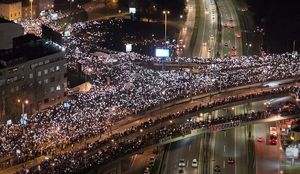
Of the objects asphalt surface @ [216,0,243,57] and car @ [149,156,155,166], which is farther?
asphalt surface @ [216,0,243,57]

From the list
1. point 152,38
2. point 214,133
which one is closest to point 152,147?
point 214,133

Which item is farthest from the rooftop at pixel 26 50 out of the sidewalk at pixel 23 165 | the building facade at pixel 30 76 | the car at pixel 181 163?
the car at pixel 181 163

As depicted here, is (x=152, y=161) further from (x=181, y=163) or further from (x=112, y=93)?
(x=112, y=93)

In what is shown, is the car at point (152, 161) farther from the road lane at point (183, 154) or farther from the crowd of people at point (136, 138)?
the crowd of people at point (136, 138)

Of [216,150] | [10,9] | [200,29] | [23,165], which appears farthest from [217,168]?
[10,9]

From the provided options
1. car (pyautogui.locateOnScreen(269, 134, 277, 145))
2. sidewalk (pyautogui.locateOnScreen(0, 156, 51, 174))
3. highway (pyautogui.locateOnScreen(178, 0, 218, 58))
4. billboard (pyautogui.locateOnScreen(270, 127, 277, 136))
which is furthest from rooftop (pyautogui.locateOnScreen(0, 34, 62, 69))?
highway (pyautogui.locateOnScreen(178, 0, 218, 58))

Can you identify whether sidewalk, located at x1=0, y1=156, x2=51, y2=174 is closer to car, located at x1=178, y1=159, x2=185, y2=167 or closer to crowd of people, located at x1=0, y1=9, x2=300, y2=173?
crowd of people, located at x1=0, y1=9, x2=300, y2=173
